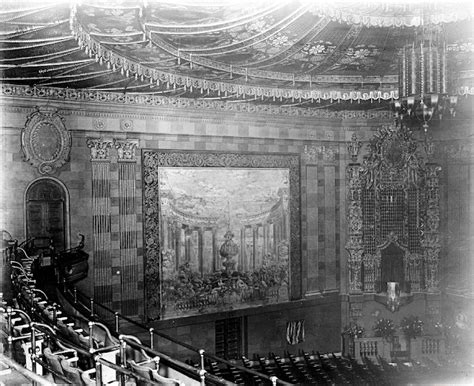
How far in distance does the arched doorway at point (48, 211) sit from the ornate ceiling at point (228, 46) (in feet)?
7.08

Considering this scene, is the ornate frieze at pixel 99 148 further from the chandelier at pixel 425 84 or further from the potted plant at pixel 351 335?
the potted plant at pixel 351 335

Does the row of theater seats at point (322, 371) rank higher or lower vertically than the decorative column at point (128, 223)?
lower

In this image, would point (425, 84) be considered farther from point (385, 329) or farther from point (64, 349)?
point (385, 329)

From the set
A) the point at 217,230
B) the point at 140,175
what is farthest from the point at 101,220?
the point at 217,230

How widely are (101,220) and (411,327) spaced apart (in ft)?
30.2

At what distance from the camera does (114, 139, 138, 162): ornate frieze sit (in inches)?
523

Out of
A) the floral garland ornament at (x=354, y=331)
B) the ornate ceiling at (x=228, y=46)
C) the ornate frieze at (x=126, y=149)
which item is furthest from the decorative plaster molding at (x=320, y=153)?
the ornate frieze at (x=126, y=149)

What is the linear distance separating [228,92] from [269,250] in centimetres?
454

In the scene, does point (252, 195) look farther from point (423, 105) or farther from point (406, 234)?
point (423, 105)

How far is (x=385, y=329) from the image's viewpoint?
16.3m

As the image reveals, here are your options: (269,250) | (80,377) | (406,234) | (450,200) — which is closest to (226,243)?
(269,250)

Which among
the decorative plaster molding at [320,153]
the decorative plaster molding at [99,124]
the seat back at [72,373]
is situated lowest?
the seat back at [72,373]

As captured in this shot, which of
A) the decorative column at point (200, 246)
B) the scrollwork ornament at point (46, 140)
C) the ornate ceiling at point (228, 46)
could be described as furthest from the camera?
the decorative column at point (200, 246)

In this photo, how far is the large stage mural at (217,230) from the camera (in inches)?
551
